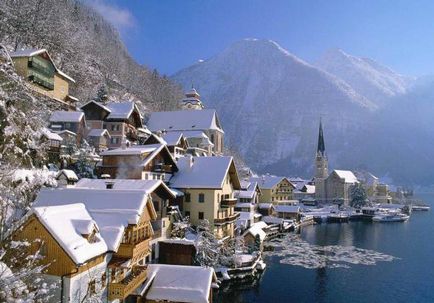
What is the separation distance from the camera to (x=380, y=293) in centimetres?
4012

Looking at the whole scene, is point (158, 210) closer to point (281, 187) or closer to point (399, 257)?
point (399, 257)

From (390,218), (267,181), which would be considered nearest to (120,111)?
(267,181)

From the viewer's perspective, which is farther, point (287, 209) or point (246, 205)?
point (287, 209)

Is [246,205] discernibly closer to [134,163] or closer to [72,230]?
[134,163]

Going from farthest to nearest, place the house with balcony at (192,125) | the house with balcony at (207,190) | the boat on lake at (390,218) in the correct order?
the boat on lake at (390,218), the house with balcony at (192,125), the house with balcony at (207,190)

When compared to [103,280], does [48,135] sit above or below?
above

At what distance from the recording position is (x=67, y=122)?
5438 centimetres

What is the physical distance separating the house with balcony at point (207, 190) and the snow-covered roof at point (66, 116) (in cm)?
1782

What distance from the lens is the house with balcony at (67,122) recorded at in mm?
53856

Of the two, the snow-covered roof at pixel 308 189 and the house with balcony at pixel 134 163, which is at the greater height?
the house with balcony at pixel 134 163

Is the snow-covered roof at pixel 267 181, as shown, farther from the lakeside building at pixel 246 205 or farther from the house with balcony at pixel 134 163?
the house with balcony at pixel 134 163

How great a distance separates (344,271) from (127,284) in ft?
114

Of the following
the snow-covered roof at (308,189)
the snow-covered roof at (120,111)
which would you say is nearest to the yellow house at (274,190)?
the snow-covered roof at (120,111)

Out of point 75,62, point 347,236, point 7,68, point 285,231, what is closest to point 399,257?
point 347,236
